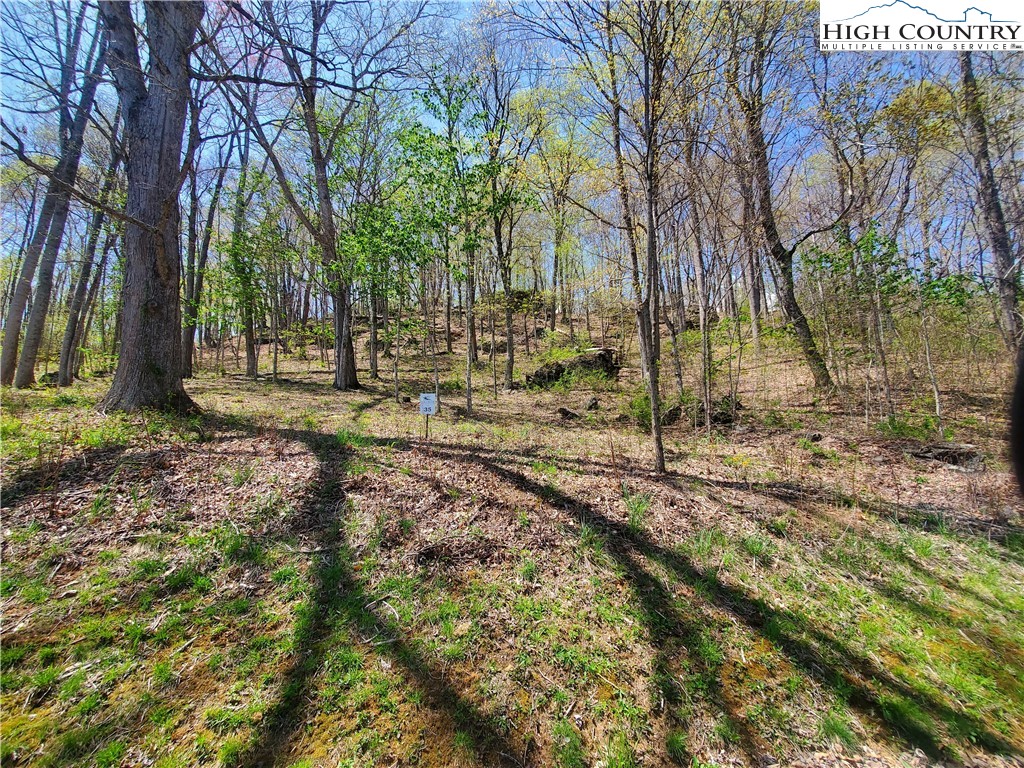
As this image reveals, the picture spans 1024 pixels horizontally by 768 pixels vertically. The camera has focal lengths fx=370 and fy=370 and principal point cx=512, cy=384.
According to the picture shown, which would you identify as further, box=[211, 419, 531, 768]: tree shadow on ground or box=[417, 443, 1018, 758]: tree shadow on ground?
box=[417, 443, 1018, 758]: tree shadow on ground

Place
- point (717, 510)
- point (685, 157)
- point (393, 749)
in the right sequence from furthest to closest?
point (685, 157) < point (717, 510) < point (393, 749)

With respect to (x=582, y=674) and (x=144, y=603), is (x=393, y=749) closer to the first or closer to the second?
(x=582, y=674)

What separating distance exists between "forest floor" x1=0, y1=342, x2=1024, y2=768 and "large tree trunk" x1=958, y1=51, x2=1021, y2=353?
8.99 ft

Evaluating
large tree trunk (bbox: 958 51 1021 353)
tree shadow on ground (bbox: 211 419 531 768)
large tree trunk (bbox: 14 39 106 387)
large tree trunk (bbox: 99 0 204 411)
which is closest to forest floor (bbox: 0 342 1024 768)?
tree shadow on ground (bbox: 211 419 531 768)

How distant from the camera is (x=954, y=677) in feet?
8.40

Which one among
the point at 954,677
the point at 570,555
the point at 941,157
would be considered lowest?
the point at 954,677

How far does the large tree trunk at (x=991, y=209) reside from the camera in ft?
19.9

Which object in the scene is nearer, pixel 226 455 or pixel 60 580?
pixel 60 580

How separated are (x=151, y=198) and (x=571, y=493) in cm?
733

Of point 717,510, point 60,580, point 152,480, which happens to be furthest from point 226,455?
point 717,510

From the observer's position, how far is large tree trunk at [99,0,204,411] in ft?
17.2

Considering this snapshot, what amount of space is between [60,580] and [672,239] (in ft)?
34.2

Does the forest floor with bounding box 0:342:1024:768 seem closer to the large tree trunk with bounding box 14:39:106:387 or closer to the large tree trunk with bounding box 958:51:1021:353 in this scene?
the large tree trunk with bounding box 958:51:1021:353

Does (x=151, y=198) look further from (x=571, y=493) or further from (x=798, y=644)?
(x=798, y=644)
